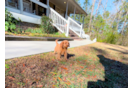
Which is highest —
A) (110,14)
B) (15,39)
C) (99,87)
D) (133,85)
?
(110,14)

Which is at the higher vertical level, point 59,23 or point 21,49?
point 59,23

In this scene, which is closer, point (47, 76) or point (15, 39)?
point (47, 76)

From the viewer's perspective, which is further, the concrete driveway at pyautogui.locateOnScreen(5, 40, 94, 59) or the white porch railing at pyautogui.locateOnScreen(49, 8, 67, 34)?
the white porch railing at pyautogui.locateOnScreen(49, 8, 67, 34)

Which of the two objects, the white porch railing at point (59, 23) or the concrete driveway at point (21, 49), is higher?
the white porch railing at point (59, 23)

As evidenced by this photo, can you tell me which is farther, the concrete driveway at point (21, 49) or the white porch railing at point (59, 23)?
the white porch railing at point (59, 23)

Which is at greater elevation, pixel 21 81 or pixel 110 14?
pixel 110 14

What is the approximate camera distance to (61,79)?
1323mm

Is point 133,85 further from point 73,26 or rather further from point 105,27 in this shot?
point 105,27

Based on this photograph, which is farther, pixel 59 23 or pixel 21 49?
pixel 59 23

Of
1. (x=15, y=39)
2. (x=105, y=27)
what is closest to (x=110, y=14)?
(x=105, y=27)

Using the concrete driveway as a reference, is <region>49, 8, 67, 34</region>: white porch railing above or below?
above

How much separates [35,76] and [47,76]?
0.22 meters
